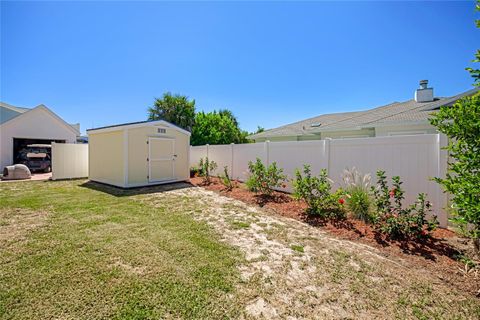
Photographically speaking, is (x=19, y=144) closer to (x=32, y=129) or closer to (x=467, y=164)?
(x=32, y=129)

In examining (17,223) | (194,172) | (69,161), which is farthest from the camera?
(194,172)

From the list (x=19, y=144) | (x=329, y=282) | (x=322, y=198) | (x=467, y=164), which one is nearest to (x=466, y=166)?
(x=467, y=164)

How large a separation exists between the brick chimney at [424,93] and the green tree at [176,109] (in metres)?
19.4

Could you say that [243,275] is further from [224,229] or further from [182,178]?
[182,178]

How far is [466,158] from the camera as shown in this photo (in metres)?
2.63

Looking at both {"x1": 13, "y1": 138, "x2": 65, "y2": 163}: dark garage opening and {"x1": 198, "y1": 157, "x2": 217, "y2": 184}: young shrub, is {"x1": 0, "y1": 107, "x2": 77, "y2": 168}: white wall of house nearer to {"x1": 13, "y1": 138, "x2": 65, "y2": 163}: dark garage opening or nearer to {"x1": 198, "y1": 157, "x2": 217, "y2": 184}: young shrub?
{"x1": 13, "y1": 138, "x2": 65, "y2": 163}: dark garage opening

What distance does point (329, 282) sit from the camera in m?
2.52

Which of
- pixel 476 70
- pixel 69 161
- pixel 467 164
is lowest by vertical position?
pixel 69 161

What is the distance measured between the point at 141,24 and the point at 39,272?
875cm

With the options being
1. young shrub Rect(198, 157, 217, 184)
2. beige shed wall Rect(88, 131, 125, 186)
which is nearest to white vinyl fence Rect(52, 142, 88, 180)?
beige shed wall Rect(88, 131, 125, 186)

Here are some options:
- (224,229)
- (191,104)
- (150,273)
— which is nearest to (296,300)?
(150,273)

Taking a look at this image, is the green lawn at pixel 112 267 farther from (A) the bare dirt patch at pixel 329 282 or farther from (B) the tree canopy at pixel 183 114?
(B) the tree canopy at pixel 183 114

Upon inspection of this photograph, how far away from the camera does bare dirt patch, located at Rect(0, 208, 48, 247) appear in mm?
3652

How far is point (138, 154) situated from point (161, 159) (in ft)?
3.44
